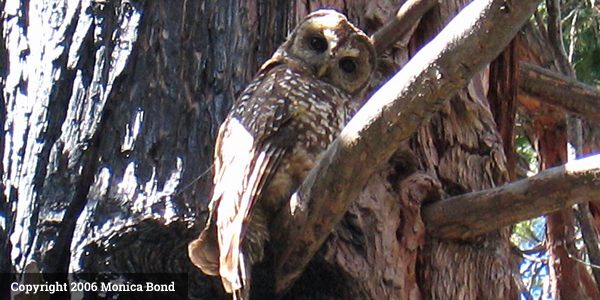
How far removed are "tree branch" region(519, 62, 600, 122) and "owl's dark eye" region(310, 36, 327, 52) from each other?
856 mm

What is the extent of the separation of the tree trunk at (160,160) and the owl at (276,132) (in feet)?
0.42

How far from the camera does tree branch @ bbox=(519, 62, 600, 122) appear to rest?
345 cm

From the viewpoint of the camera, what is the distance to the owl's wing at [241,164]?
8.05ft

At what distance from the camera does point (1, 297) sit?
2664 millimetres

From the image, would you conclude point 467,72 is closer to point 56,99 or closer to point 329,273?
point 329,273

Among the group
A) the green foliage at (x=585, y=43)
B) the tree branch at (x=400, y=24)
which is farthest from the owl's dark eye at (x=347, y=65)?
the green foliage at (x=585, y=43)

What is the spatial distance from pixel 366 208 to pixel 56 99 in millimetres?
1055

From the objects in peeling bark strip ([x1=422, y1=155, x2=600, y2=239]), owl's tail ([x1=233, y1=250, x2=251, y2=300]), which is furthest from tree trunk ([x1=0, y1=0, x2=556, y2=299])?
owl's tail ([x1=233, y1=250, x2=251, y2=300])

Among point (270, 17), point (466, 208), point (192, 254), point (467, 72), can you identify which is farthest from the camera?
point (270, 17)

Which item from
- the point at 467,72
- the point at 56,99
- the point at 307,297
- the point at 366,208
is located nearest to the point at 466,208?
the point at 366,208

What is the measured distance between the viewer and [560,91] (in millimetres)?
3547

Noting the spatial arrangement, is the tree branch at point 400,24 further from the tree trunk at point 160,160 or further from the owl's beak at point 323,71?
the tree trunk at point 160,160

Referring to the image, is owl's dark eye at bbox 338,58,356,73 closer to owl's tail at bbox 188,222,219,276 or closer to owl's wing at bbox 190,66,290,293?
owl's wing at bbox 190,66,290,293

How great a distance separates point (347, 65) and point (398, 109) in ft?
4.17
